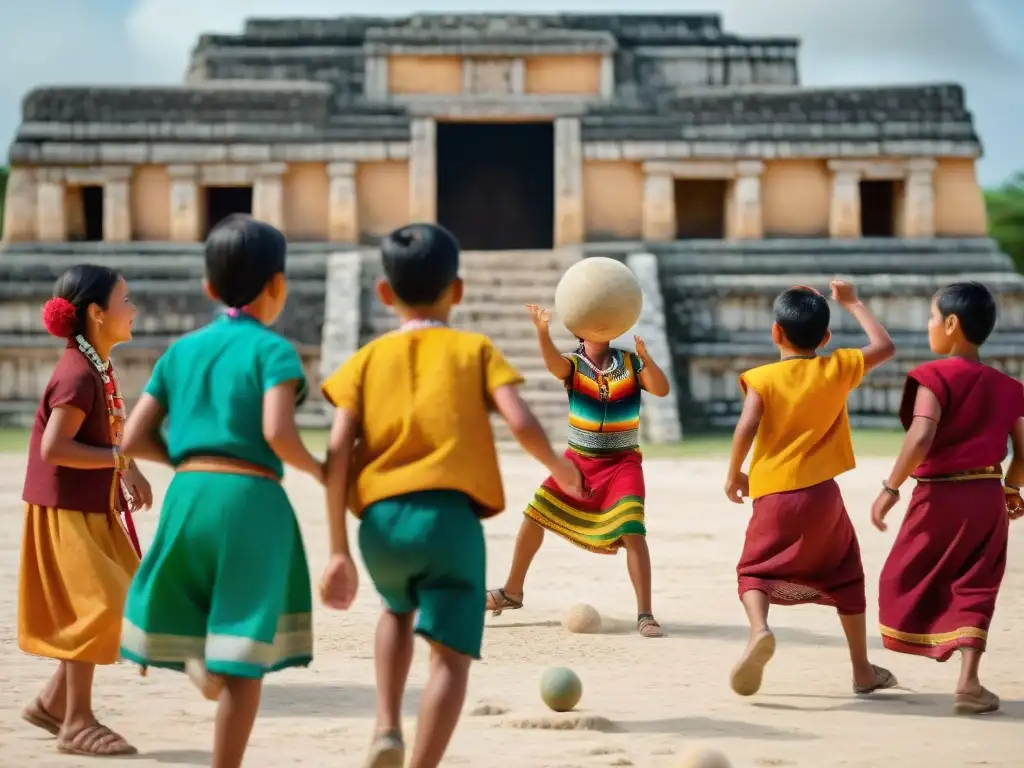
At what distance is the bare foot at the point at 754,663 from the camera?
179 inches

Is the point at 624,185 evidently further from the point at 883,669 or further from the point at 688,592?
the point at 883,669

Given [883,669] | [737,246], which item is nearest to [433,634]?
[883,669]

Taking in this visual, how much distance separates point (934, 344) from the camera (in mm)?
5051

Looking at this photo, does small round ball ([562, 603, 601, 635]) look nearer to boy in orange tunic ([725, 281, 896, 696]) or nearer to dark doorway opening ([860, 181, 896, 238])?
boy in orange tunic ([725, 281, 896, 696])

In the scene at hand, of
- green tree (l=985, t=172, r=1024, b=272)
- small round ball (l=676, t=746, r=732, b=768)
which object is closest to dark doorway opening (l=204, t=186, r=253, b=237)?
small round ball (l=676, t=746, r=732, b=768)

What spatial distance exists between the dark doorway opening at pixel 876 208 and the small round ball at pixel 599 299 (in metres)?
15.2

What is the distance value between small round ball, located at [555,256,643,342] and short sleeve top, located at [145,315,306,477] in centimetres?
220

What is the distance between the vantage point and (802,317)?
4938mm

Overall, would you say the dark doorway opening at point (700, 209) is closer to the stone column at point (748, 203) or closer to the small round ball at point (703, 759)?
the stone column at point (748, 203)

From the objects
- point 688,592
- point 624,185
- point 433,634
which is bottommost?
point 688,592

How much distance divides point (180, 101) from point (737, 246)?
7455mm

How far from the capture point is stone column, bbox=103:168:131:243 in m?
18.9

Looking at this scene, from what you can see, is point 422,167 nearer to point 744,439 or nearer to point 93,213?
point 93,213

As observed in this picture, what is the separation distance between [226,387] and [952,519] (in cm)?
255
